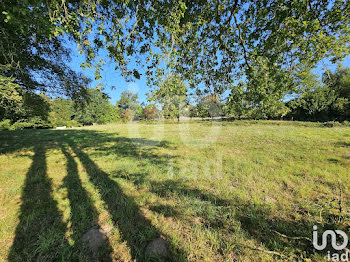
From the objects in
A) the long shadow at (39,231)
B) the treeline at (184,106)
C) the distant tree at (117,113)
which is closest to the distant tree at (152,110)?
the treeline at (184,106)

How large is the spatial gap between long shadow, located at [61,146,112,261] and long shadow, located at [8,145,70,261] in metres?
0.14

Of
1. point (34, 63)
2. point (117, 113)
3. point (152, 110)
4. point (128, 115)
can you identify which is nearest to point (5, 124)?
point (152, 110)

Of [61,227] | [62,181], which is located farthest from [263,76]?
[62,181]

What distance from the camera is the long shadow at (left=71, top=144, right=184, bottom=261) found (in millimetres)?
1896

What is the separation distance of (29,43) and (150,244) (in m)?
7.62

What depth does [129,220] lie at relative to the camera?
2443mm

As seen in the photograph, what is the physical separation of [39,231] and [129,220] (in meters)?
1.43

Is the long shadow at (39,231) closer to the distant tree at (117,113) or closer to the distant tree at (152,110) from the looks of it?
the distant tree at (152,110)

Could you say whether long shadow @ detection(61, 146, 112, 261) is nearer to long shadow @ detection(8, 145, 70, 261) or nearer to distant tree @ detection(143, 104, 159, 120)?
long shadow @ detection(8, 145, 70, 261)

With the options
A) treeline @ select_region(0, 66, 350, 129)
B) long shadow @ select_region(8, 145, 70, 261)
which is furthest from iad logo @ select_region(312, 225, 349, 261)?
long shadow @ select_region(8, 145, 70, 261)

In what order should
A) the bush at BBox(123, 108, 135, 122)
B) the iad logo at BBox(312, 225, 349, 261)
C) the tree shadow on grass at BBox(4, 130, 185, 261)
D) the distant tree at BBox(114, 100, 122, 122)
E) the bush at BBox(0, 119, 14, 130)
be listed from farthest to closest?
the bush at BBox(123, 108, 135, 122), the distant tree at BBox(114, 100, 122, 122), the bush at BBox(0, 119, 14, 130), the tree shadow on grass at BBox(4, 130, 185, 261), the iad logo at BBox(312, 225, 349, 261)

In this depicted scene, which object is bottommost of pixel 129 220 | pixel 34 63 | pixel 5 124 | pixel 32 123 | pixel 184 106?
pixel 129 220

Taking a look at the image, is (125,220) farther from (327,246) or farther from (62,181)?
(327,246)

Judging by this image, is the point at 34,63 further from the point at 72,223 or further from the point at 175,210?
the point at 175,210
